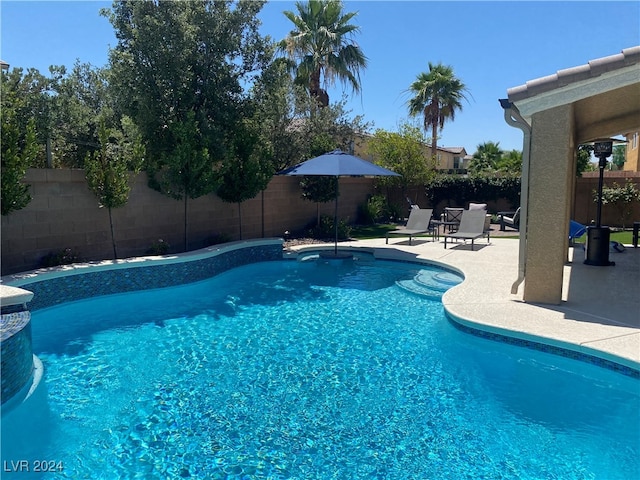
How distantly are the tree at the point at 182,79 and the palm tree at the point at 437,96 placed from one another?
21.7 m

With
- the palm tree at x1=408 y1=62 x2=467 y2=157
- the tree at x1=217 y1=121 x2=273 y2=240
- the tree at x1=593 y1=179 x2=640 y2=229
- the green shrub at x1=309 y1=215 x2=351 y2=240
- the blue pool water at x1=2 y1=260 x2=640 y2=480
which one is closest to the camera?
the blue pool water at x1=2 y1=260 x2=640 y2=480

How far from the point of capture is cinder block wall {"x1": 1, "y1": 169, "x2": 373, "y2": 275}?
9445 mm

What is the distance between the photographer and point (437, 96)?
104 feet

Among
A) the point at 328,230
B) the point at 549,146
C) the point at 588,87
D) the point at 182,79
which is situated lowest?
the point at 328,230

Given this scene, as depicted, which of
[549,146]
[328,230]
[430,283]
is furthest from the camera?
[328,230]

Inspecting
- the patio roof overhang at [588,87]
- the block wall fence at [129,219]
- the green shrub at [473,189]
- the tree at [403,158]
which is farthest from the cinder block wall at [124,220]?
the patio roof overhang at [588,87]

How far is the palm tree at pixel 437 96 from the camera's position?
31609 millimetres

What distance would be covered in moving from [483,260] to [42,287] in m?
9.38

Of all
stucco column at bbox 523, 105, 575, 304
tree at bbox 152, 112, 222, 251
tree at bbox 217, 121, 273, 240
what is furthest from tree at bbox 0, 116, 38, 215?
stucco column at bbox 523, 105, 575, 304

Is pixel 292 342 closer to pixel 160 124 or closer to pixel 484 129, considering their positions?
pixel 160 124

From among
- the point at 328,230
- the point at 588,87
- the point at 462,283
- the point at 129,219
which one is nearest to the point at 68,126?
the point at 129,219

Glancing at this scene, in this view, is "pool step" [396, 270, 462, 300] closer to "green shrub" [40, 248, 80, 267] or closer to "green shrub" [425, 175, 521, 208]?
"green shrub" [40, 248, 80, 267]

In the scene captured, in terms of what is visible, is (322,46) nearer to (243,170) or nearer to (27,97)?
(243,170)

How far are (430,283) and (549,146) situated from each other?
421 cm
